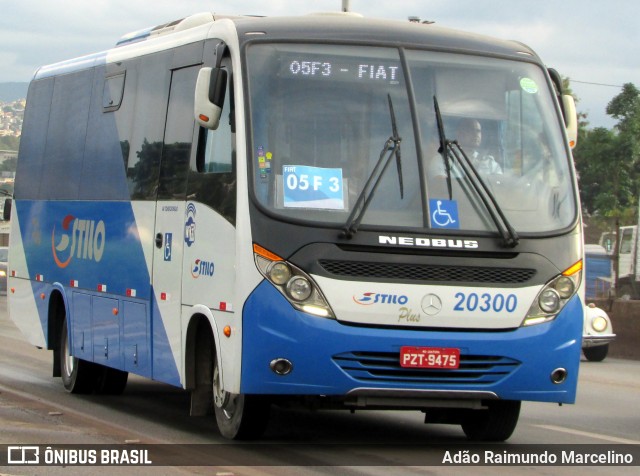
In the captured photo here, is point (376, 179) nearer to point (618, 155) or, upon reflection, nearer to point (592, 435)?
point (592, 435)

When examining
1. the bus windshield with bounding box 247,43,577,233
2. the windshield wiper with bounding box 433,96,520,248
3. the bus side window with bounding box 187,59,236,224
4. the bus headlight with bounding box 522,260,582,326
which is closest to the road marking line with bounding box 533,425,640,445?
the bus headlight with bounding box 522,260,582,326

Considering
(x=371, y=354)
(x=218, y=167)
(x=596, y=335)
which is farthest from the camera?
(x=596, y=335)

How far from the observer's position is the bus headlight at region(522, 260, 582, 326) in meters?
10.1

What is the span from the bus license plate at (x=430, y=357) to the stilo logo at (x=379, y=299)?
0.33 m

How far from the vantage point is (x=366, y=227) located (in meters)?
9.87

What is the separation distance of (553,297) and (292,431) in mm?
2657

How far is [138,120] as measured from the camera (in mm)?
→ 13023

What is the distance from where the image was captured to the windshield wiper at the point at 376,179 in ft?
32.2

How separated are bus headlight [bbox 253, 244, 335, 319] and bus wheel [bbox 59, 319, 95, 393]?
5.39 metres

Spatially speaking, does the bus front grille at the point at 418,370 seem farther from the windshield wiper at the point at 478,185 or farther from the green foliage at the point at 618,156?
the green foliage at the point at 618,156

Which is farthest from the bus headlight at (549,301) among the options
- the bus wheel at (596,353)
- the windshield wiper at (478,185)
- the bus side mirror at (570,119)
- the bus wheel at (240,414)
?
the bus wheel at (596,353)

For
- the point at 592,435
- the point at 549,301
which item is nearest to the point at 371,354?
the point at 549,301

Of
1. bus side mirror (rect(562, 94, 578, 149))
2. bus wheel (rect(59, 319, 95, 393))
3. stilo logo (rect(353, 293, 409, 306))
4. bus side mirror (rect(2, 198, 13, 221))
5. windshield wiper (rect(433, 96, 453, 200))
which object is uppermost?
bus side mirror (rect(562, 94, 578, 149))

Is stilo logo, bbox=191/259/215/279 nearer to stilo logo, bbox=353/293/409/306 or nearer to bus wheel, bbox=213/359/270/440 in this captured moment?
bus wheel, bbox=213/359/270/440
